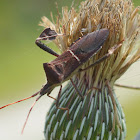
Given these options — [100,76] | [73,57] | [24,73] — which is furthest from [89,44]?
[24,73]

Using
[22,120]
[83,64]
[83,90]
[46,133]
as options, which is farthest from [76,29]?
[22,120]

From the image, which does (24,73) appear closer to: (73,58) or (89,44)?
(73,58)

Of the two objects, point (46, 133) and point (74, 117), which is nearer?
point (74, 117)

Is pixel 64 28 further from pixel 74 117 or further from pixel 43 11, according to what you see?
pixel 43 11

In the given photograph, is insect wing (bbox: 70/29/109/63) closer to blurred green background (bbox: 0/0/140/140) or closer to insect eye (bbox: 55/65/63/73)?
insect eye (bbox: 55/65/63/73)

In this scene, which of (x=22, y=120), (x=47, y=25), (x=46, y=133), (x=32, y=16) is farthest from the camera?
(x=32, y=16)

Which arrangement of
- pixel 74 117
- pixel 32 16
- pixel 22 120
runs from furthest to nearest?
1. pixel 32 16
2. pixel 22 120
3. pixel 74 117

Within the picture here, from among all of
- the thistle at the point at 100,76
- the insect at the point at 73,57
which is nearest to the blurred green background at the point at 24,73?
the thistle at the point at 100,76
